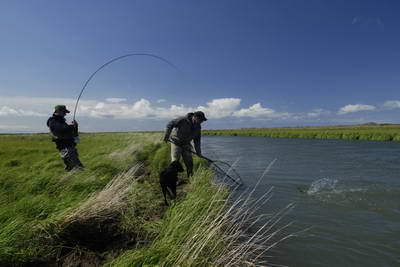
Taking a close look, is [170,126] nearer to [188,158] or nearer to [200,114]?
[200,114]

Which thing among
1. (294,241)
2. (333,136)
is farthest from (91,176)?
(333,136)

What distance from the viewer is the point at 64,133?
5.96 meters

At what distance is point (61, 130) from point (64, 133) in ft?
0.35

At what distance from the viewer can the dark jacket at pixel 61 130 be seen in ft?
19.3

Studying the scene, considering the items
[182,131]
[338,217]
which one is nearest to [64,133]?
[182,131]

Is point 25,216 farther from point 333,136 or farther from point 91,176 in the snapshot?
point 333,136

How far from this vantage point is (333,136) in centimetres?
4275

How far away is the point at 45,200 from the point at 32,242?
3.06 ft

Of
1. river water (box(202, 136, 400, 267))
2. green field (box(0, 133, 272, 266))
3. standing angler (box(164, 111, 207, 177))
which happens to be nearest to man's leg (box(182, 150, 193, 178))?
standing angler (box(164, 111, 207, 177))

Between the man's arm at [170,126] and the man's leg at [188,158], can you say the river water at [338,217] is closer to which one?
the man's leg at [188,158]

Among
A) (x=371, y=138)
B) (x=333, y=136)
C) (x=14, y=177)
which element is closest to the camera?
(x=14, y=177)

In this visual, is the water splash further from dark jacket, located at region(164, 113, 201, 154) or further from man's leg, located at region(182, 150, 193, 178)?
dark jacket, located at region(164, 113, 201, 154)

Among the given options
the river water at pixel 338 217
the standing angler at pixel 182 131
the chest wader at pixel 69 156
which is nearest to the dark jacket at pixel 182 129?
the standing angler at pixel 182 131

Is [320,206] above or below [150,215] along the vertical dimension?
below
